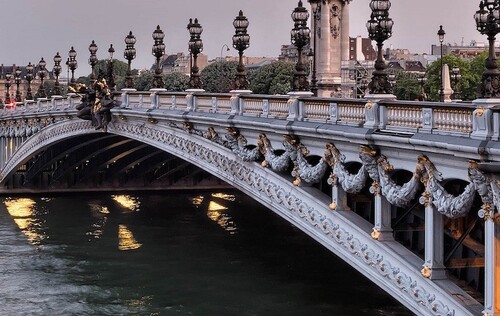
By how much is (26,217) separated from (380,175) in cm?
3531

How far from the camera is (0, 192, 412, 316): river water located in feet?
98.5

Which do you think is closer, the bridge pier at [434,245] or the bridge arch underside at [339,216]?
the bridge pier at [434,245]

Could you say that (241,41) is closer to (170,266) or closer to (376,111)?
(170,266)

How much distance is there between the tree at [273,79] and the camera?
266 ft

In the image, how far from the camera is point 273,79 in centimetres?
8388

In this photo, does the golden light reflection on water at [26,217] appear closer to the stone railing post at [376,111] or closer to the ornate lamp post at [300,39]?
the ornate lamp post at [300,39]

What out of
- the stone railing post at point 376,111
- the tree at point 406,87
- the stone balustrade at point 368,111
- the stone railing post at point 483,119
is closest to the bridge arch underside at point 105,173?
the tree at point 406,87

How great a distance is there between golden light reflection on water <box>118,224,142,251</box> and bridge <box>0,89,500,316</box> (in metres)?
8.47

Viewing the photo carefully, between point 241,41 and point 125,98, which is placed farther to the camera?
point 125,98

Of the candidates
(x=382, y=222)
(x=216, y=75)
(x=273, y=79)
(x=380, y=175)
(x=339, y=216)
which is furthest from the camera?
(x=216, y=75)

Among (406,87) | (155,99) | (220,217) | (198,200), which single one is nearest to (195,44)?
(155,99)

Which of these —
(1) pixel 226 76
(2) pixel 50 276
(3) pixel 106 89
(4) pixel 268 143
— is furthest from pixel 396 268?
(1) pixel 226 76

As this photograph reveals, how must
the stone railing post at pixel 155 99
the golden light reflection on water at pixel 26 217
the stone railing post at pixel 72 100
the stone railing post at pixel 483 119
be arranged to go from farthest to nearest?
the stone railing post at pixel 72 100 → the golden light reflection on water at pixel 26 217 → the stone railing post at pixel 155 99 → the stone railing post at pixel 483 119

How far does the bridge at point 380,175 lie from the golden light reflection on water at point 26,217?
515 inches
